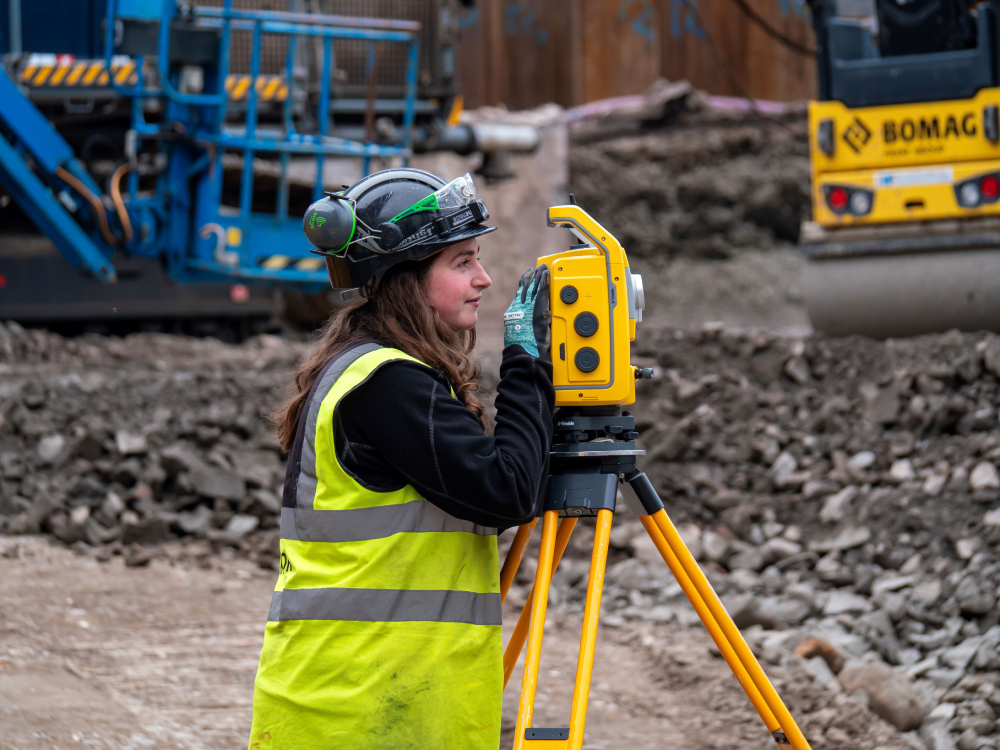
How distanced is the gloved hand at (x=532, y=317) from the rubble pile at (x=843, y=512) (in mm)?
1974

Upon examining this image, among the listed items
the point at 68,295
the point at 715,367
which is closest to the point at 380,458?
the point at 715,367

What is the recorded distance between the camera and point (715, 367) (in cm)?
676

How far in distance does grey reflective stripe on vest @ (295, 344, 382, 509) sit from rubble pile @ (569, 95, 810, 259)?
1024 cm

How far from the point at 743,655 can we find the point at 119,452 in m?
4.61

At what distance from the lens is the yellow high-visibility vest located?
5.85 feet

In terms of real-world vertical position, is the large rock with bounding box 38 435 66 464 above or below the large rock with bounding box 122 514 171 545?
above

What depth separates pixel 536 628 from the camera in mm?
1939

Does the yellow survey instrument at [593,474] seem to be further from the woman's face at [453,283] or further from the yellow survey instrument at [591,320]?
the woman's face at [453,283]

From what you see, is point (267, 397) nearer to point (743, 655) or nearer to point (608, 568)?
point (608, 568)

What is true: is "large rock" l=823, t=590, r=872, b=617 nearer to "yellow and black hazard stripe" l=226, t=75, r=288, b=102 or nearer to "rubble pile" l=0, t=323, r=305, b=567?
"rubble pile" l=0, t=323, r=305, b=567

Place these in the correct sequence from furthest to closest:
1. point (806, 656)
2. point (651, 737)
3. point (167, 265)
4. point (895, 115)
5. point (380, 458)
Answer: point (167, 265) → point (895, 115) → point (806, 656) → point (651, 737) → point (380, 458)

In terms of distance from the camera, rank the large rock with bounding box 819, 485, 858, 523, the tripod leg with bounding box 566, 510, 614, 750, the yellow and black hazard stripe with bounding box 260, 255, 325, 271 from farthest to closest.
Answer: the yellow and black hazard stripe with bounding box 260, 255, 325, 271, the large rock with bounding box 819, 485, 858, 523, the tripod leg with bounding box 566, 510, 614, 750

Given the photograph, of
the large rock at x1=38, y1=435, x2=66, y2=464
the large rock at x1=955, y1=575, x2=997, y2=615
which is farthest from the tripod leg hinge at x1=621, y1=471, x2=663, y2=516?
the large rock at x1=38, y1=435, x2=66, y2=464

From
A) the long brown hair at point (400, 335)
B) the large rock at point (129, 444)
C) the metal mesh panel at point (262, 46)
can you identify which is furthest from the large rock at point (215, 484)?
the long brown hair at point (400, 335)
